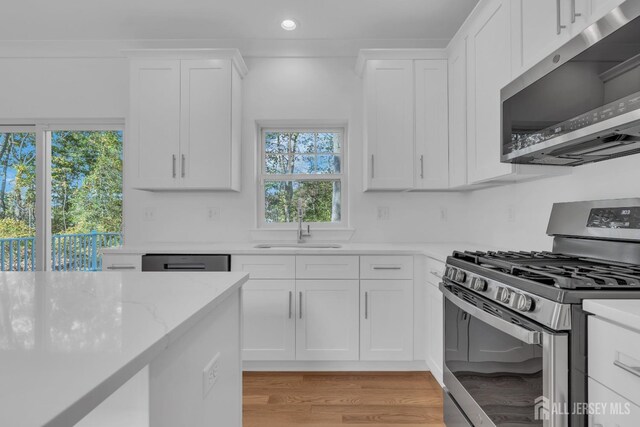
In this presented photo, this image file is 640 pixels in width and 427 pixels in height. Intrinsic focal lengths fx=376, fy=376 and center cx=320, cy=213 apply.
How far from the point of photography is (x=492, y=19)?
2.14 meters

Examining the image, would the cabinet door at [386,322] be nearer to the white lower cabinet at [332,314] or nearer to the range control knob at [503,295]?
the white lower cabinet at [332,314]

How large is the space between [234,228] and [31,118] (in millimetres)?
2086

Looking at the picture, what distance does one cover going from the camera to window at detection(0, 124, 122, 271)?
11.3ft

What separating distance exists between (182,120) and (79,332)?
2.58 metres

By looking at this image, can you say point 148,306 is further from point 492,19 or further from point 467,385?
point 492,19

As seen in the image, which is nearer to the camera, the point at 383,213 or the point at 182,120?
the point at 182,120

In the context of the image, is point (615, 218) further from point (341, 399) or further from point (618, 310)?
point (341, 399)

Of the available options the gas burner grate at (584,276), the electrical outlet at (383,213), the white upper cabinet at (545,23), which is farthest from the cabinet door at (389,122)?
the gas burner grate at (584,276)

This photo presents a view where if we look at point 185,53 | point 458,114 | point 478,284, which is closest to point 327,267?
point 478,284

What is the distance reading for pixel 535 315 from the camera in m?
1.15

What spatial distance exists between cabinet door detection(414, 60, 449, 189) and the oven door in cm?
131

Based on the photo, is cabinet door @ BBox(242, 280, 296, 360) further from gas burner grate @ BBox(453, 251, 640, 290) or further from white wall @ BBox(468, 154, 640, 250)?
white wall @ BBox(468, 154, 640, 250)

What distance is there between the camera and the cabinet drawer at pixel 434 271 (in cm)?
232

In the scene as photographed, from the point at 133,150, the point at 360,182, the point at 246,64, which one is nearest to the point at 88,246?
the point at 133,150
